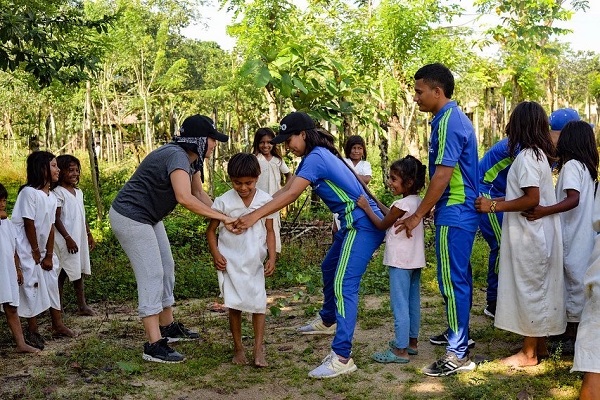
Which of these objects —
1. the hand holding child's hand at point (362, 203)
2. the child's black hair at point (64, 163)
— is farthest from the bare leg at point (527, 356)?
the child's black hair at point (64, 163)

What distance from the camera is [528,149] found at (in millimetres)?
4148

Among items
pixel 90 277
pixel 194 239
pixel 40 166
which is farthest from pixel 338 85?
pixel 40 166

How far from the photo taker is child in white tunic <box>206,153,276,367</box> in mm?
4324

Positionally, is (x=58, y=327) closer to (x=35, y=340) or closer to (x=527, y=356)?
(x=35, y=340)

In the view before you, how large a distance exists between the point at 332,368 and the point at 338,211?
3.44ft

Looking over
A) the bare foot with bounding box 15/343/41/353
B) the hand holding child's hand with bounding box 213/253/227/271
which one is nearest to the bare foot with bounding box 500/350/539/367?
the hand holding child's hand with bounding box 213/253/227/271

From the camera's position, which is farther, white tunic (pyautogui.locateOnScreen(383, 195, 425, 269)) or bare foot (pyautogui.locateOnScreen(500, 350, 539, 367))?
white tunic (pyautogui.locateOnScreen(383, 195, 425, 269))

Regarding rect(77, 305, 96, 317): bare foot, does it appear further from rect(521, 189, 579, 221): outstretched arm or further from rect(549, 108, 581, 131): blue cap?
rect(549, 108, 581, 131): blue cap

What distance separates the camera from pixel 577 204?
13.8 ft

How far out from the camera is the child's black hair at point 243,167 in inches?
169

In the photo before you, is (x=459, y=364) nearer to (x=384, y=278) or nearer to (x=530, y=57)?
(x=384, y=278)

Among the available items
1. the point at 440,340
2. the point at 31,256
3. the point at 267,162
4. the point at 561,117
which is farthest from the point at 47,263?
the point at 561,117

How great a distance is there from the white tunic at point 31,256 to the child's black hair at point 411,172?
290 cm

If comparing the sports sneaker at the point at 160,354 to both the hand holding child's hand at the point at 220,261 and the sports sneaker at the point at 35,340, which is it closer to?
the hand holding child's hand at the point at 220,261
